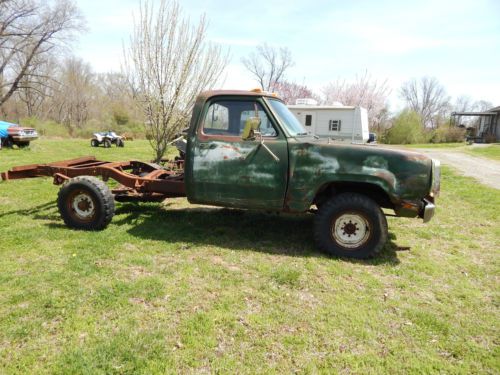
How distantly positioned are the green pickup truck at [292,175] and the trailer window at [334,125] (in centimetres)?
1373

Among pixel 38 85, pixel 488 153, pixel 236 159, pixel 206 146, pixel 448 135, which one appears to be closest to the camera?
pixel 236 159

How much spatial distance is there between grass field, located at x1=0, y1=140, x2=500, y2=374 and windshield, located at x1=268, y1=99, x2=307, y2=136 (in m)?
1.57

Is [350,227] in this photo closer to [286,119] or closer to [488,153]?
[286,119]

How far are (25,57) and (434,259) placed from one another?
35.3 meters

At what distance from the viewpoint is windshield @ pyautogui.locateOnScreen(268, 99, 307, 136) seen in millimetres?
4469

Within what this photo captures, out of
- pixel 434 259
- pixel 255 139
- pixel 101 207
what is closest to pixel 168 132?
pixel 101 207

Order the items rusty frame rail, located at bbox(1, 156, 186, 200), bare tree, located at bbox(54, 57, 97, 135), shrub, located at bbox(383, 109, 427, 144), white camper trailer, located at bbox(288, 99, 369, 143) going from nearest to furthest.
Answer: rusty frame rail, located at bbox(1, 156, 186, 200) < white camper trailer, located at bbox(288, 99, 369, 143) < shrub, located at bbox(383, 109, 427, 144) < bare tree, located at bbox(54, 57, 97, 135)

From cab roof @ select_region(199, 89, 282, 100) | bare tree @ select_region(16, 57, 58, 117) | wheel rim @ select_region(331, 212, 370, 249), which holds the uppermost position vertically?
bare tree @ select_region(16, 57, 58, 117)

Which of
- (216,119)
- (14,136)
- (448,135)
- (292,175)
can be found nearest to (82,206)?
(216,119)

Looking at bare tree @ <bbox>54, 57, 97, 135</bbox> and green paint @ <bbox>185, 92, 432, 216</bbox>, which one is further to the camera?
bare tree @ <bbox>54, 57, 97, 135</bbox>

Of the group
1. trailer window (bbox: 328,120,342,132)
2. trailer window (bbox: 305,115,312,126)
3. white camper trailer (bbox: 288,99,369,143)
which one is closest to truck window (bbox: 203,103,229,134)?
white camper trailer (bbox: 288,99,369,143)

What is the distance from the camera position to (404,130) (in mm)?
34656

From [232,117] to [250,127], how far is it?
0.55 m

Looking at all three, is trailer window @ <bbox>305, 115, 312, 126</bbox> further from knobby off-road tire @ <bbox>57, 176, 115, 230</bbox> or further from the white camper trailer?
knobby off-road tire @ <bbox>57, 176, 115, 230</bbox>
